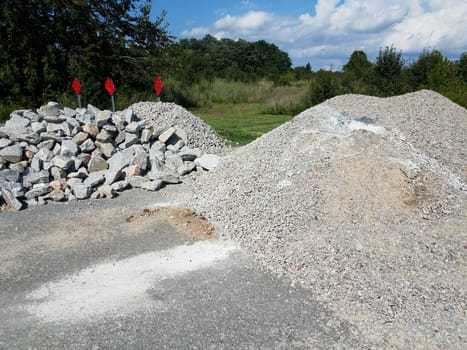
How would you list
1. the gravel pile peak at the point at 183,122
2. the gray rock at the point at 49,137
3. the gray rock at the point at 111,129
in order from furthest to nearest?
the gravel pile peak at the point at 183,122, the gray rock at the point at 111,129, the gray rock at the point at 49,137

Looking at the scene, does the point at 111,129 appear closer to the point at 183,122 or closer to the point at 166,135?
the point at 166,135

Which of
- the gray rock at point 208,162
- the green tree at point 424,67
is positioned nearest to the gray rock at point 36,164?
the gray rock at point 208,162

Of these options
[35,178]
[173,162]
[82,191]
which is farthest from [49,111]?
[173,162]

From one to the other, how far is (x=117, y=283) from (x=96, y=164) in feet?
12.5

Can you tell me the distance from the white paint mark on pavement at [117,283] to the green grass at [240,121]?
608 centimetres

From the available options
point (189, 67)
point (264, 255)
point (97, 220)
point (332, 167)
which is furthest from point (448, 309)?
point (189, 67)

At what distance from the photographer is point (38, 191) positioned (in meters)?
6.40

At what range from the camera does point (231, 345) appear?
3053 millimetres

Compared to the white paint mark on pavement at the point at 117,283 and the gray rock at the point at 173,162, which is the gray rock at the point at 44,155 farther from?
the white paint mark on pavement at the point at 117,283

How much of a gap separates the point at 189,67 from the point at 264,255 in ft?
77.6

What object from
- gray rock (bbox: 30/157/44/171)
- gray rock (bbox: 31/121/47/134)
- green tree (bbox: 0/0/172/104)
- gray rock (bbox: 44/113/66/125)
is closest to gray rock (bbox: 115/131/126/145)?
gray rock (bbox: 44/113/66/125)

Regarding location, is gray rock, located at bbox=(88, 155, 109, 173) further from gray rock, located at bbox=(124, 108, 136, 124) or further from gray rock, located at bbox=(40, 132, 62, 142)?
gray rock, located at bbox=(124, 108, 136, 124)

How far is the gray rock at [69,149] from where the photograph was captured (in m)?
7.12

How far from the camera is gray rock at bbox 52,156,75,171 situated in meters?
6.81
